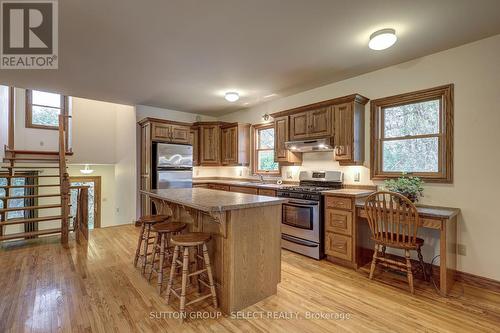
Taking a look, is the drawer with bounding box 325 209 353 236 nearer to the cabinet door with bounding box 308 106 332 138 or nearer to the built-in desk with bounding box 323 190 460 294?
the built-in desk with bounding box 323 190 460 294

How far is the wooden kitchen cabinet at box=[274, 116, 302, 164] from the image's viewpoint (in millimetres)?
4230

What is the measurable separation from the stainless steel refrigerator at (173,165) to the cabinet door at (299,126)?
2.37 m

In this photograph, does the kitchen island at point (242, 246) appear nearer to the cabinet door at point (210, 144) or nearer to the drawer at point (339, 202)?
the drawer at point (339, 202)

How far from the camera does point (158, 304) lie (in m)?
2.19

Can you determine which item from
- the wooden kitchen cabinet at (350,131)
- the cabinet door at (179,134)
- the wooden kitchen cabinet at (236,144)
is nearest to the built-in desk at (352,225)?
the wooden kitchen cabinet at (350,131)

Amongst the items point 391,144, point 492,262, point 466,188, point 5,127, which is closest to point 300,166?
point 391,144

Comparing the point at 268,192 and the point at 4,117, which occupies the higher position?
the point at 4,117

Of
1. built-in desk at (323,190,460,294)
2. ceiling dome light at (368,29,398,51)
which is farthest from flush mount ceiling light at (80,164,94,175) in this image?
ceiling dome light at (368,29,398,51)

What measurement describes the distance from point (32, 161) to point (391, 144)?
6.84 metres

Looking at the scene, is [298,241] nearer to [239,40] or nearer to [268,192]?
[268,192]

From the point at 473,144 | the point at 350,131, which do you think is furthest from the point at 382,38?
the point at 473,144

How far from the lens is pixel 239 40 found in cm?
260

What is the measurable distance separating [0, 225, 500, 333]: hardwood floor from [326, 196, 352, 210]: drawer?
0.78m

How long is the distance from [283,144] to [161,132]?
2.50 meters
